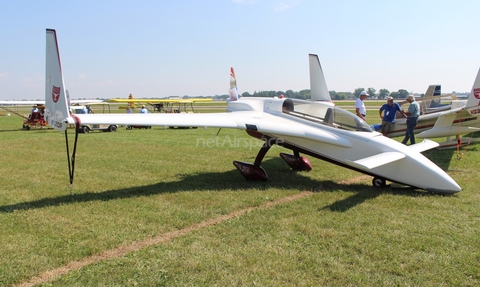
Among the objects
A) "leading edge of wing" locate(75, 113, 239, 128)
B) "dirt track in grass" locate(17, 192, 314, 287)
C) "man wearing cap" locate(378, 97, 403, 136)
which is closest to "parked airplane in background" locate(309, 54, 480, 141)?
"man wearing cap" locate(378, 97, 403, 136)

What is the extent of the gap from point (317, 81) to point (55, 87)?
7.54 m

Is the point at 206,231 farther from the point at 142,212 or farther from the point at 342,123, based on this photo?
the point at 342,123

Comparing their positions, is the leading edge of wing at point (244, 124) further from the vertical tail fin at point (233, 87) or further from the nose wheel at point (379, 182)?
the vertical tail fin at point (233, 87)

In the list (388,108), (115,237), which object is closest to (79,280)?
(115,237)

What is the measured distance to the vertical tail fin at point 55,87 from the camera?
205 inches

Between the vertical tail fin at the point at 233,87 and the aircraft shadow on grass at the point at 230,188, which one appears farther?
the vertical tail fin at the point at 233,87

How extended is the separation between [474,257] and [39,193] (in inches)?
276

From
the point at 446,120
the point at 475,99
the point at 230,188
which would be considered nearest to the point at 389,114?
the point at 446,120

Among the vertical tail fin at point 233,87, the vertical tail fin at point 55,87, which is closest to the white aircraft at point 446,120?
the vertical tail fin at point 233,87

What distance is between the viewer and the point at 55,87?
5305mm

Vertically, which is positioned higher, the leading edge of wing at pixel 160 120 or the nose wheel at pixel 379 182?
the leading edge of wing at pixel 160 120

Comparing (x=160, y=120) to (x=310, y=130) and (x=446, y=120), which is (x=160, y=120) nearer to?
(x=310, y=130)

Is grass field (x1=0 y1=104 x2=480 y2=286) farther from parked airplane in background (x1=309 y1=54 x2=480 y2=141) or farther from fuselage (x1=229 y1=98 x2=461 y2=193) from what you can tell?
parked airplane in background (x1=309 y1=54 x2=480 y2=141)

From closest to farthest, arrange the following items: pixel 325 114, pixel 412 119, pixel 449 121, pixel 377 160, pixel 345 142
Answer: pixel 377 160, pixel 345 142, pixel 325 114, pixel 449 121, pixel 412 119
